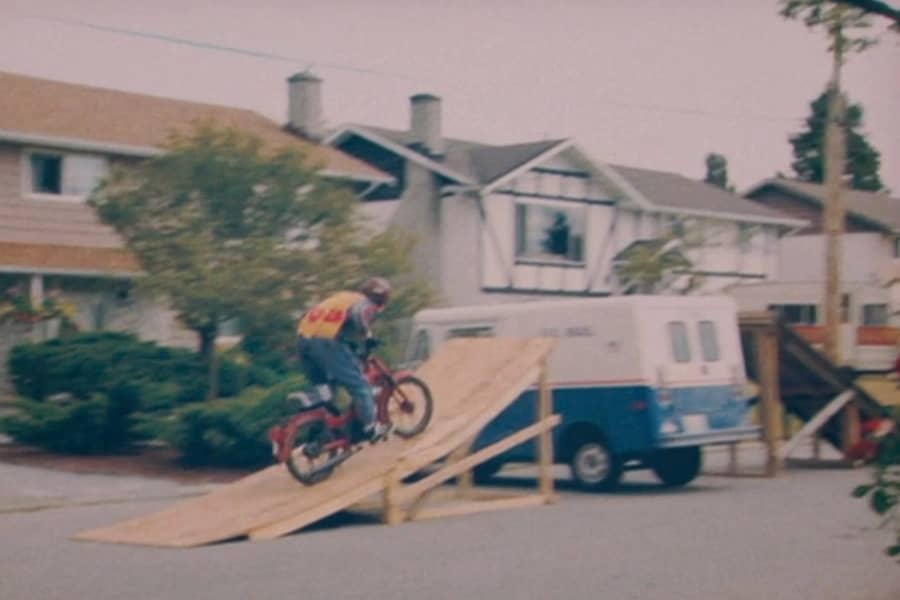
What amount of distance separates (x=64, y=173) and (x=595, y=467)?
17.0 meters

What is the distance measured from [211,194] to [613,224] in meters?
24.3

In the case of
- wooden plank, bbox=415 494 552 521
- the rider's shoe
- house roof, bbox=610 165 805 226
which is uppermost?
house roof, bbox=610 165 805 226

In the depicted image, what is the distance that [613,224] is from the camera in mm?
46688

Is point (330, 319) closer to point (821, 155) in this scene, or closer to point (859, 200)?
point (859, 200)

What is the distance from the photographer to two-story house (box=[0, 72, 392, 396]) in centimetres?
3108

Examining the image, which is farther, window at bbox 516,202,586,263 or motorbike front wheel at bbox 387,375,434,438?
window at bbox 516,202,586,263

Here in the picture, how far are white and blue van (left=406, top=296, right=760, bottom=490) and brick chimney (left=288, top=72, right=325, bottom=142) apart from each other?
22286 millimetres

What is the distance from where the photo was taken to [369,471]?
1596 cm

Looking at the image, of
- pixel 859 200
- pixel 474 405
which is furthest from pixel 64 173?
pixel 859 200

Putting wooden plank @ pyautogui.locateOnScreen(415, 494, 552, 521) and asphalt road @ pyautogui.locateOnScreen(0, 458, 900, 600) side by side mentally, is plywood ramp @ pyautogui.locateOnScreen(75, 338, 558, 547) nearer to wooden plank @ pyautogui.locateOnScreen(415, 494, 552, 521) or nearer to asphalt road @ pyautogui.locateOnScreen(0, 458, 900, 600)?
asphalt road @ pyautogui.locateOnScreen(0, 458, 900, 600)

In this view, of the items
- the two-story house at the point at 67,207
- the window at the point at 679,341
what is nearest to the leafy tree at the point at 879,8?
the window at the point at 679,341

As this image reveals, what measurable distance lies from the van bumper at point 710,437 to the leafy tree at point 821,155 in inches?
1594

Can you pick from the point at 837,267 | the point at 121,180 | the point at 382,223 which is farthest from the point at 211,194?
the point at 382,223

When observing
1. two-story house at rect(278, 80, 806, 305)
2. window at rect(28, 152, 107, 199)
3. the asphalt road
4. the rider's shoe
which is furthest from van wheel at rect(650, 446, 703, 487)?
two-story house at rect(278, 80, 806, 305)
